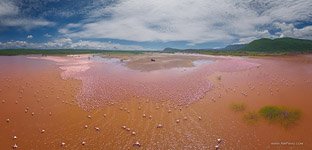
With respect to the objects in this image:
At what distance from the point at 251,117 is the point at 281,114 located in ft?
6.12

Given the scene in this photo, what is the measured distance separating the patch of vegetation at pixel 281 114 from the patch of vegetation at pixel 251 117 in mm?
369

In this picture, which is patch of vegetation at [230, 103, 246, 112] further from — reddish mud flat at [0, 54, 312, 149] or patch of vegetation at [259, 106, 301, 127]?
patch of vegetation at [259, 106, 301, 127]

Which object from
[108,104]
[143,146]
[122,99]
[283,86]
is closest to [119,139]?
[143,146]

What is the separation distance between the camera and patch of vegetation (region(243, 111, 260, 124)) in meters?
13.6

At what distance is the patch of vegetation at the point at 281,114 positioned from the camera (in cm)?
1344

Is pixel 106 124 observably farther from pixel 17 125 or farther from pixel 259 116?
pixel 259 116

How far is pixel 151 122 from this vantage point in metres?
13.6

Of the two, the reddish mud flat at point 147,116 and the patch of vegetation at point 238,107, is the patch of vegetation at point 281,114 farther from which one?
the patch of vegetation at point 238,107

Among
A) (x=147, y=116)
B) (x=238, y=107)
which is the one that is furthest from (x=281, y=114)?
(x=147, y=116)

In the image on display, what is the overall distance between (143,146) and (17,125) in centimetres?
750

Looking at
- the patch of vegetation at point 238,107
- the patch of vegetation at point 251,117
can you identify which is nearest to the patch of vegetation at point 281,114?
the patch of vegetation at point 251,117

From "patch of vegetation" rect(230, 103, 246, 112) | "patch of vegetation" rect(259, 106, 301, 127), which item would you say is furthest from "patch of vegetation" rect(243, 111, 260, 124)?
"patch of vegetation" rect(230, 103, 246, 112)

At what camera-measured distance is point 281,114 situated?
14258 millimetres

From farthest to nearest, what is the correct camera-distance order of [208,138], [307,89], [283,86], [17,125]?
1. [283,86]
2. [307,89]
3. [17,125]
4. [208,138]
